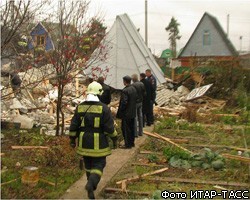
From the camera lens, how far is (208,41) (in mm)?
36188

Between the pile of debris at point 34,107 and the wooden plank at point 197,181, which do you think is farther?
the pile of debris at point 34,107

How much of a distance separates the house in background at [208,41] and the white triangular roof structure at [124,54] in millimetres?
14995

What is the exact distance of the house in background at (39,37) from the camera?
28.7ft

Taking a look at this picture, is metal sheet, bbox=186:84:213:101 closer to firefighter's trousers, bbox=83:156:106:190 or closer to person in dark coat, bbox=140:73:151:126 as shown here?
person in dark coat, bbox=140:73:151:126

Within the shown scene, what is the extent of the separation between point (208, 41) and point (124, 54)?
60.4ft

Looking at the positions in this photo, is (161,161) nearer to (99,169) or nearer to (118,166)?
(118,166)

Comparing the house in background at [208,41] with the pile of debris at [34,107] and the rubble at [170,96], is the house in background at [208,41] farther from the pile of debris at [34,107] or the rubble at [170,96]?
the pile of debris at [34,107]

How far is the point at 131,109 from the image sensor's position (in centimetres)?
966

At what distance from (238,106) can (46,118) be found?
9329mm

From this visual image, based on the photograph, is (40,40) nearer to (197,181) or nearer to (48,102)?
(197,181)

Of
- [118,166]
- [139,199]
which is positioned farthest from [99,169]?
[118,166]

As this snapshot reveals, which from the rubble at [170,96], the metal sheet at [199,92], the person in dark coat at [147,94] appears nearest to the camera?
the person in dark coat at [147,94]

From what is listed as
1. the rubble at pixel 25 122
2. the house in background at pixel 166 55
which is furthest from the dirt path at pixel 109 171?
the house in background at pixel 166 55

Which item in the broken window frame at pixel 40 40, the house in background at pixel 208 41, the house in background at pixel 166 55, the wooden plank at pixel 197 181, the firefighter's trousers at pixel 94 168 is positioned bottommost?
the wooden plank at pixel 197 181
